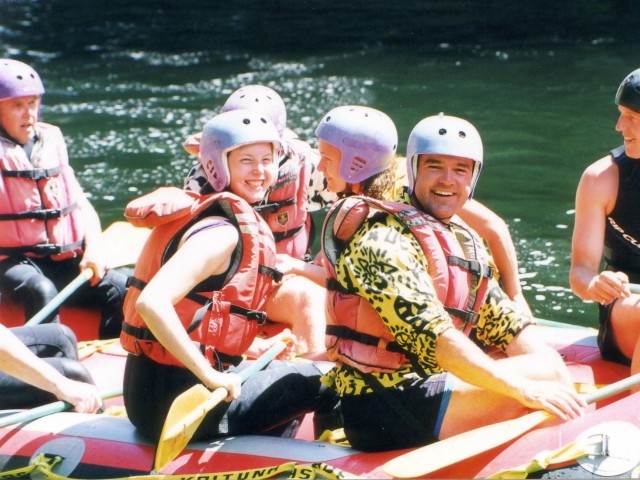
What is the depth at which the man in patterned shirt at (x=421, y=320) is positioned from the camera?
331 cm

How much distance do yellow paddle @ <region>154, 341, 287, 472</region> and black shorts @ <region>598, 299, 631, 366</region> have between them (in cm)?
157

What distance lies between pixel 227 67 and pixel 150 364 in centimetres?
949

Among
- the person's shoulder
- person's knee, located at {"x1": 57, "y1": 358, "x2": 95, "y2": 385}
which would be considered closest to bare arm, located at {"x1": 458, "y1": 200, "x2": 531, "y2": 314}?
the person's shoulder

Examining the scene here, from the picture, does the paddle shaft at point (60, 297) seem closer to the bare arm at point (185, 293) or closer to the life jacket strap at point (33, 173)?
the life jacket strap at point (33, 173)

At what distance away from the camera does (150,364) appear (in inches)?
146

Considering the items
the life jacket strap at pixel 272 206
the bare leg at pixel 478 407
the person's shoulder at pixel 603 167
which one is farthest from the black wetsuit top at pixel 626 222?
the life jacket strap at pixel 272 206

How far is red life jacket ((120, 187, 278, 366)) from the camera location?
3652mm

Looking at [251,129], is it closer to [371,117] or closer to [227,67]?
[371,117]

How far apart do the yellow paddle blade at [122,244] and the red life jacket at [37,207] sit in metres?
0.18

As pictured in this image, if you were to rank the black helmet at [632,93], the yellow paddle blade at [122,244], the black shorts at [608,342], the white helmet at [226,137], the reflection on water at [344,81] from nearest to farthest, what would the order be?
the white helmet at [226,137], the black helmet at [632,93], the black shorts at [608,342], the yellow paddle blade at [122,244], the reflection on water at [344,81]

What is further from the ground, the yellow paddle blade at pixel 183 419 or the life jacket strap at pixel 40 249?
the yellow paddle blade at pixel 183 419

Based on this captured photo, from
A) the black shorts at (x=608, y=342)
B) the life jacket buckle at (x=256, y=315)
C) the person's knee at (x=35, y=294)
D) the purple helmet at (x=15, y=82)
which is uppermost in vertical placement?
the purple helmet at (x=15, y=82)

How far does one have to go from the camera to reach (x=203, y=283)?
12.0 ft

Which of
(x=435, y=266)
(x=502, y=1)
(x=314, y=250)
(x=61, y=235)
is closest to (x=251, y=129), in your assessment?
(x=435, y=266)
